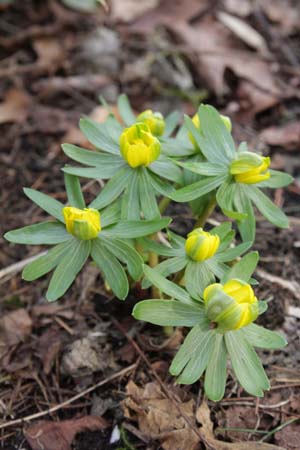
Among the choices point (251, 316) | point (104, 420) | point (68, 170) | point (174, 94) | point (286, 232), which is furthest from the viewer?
point (174, 94)

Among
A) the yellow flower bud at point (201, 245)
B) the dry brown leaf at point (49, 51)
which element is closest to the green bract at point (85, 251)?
the yellow flower bud at point (201, 245)

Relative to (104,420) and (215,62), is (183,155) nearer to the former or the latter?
(104,420)

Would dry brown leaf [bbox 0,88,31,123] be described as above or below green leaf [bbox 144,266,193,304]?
below

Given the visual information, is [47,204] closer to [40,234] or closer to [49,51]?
[40,234]

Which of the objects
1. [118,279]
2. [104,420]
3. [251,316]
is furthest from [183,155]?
[104,420]

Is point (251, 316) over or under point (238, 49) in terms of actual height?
over

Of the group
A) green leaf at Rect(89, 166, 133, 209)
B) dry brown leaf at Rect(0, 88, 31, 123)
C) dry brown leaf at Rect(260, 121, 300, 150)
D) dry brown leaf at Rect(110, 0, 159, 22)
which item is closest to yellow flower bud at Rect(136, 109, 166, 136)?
green leaf at Rect(89, 166, 133, 209)

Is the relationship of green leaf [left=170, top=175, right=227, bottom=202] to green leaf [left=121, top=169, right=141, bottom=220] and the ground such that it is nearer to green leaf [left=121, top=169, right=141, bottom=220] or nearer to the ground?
green leaf [left=121, top=169, right=141, bottom=220]
